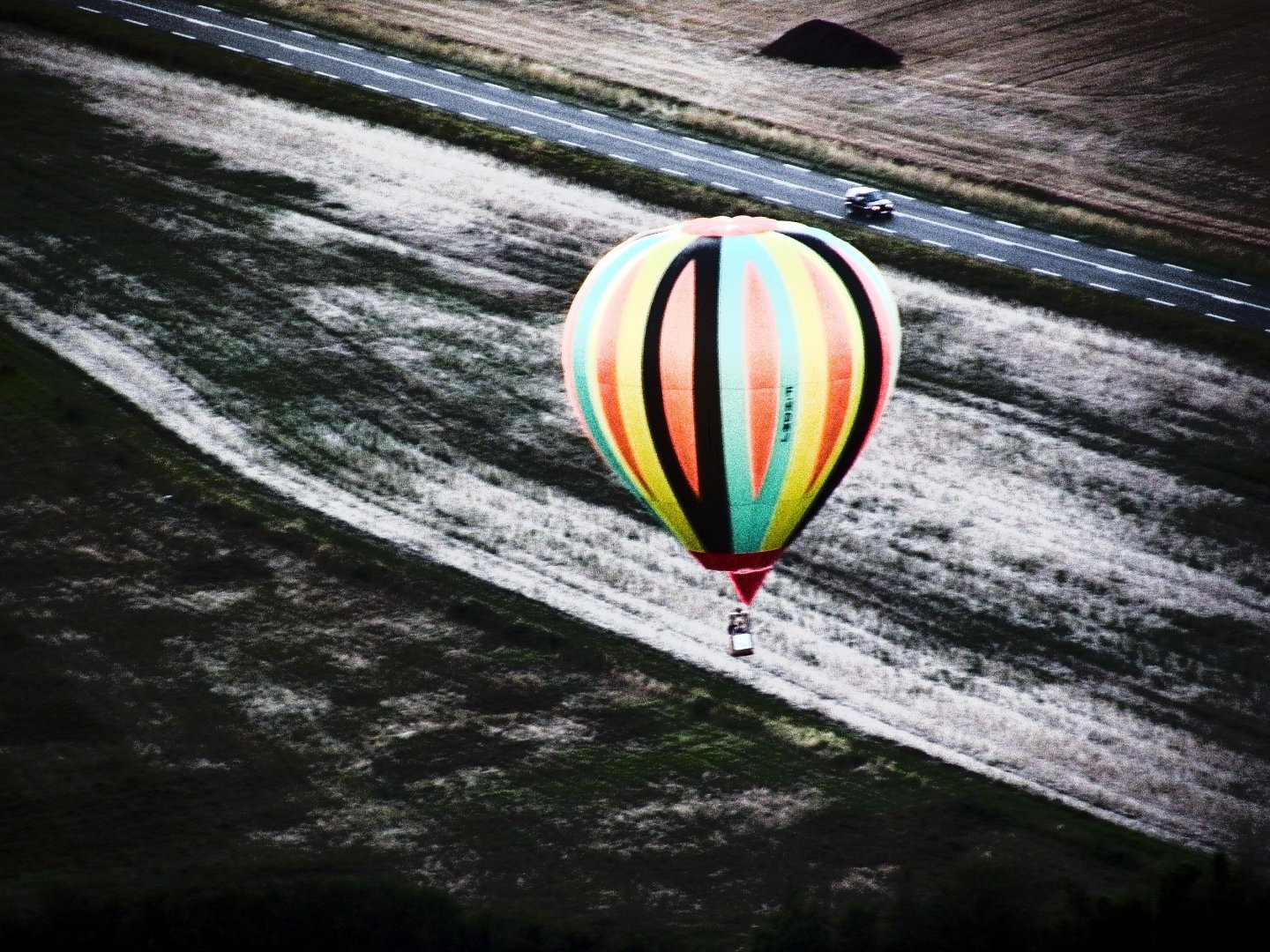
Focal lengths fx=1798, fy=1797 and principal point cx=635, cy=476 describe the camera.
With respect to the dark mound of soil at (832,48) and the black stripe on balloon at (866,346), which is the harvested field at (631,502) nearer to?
the black stripe on balloon at (866,346)

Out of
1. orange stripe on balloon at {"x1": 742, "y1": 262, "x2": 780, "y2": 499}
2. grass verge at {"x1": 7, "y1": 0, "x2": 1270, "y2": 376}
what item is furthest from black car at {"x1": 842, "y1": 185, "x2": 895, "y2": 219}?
orange stripe on balloon at {"x1": 742, "y1": 262, "x2": 780, "y2": 499}

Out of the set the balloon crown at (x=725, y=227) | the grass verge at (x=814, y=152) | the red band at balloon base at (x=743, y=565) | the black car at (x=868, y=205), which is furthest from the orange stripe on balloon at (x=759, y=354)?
the grass verge at (x=814, y=152)

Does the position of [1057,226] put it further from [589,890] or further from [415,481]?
[589,890]

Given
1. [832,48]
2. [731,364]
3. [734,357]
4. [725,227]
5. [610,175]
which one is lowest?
[731,364]

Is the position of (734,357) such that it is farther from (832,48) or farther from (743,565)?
(832,48)

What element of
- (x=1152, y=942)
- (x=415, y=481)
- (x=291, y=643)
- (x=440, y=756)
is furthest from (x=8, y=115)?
(x=1152, y=942)

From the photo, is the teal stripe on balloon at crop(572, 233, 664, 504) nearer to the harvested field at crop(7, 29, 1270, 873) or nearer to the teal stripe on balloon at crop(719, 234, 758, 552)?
the teal stripe on balloon at crop(719, 234, 758, 552)

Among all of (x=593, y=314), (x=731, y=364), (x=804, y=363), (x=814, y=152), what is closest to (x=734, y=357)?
(x=731, y=364)
